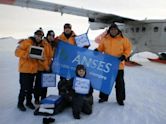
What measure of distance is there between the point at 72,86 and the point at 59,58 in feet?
3.11

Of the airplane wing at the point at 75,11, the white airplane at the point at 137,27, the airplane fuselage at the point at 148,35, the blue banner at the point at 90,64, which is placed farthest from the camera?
the airplane fuselage at the point at 148,35

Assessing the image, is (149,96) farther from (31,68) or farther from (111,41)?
(31,68)

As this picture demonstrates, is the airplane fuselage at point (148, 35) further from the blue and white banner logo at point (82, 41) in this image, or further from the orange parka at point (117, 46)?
the blue and white banner logo at point (82, 41)

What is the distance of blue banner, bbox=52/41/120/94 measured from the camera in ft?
23.9

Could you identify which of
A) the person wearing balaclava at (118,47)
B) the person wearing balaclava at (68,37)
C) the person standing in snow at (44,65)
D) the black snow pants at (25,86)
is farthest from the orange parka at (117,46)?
the black snow pants at (25,86)

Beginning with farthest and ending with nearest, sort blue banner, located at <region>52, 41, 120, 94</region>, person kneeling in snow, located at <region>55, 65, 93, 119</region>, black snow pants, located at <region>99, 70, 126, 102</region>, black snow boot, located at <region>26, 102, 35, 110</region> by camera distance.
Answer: black snow pants, located at <region>99, 70, 126, 102</region> < blue banner, located at <region>52, 41, 120, 94</region> < black snow boot, located at <region>26, 102, 35, 110</region> < person kneeling in snow, located at <region>55, 65, 93, 119</region>

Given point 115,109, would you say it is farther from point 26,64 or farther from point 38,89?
point 26,64

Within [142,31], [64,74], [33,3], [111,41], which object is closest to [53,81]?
[64,74]

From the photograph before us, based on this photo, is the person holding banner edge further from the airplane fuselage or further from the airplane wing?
the airplane fuselage

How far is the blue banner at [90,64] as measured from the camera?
287 inches

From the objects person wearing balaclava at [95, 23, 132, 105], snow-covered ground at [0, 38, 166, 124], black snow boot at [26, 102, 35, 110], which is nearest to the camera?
snow-covered ground at [0, 38, 166, 124]

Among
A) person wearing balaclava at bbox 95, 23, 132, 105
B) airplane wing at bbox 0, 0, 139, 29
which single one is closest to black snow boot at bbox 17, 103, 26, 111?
person wearing balaclava at bbox 95, 23, 132, 105

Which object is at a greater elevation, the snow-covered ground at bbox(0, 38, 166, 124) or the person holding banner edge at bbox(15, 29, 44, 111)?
the person holding banner edge at bbox(15, 29, 44, 111)

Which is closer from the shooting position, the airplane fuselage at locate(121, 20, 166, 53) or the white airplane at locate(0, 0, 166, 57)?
the white airplane at locate(0, 0, 166, 57)
